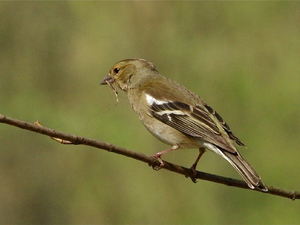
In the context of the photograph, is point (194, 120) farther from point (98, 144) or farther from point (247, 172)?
point (98, 144)

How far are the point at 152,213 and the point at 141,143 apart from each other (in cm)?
85

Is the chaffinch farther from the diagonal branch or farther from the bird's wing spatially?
the diagonal branch

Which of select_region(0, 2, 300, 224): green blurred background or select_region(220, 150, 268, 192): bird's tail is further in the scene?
select_region(0, 2, 300, 224): green blurred background

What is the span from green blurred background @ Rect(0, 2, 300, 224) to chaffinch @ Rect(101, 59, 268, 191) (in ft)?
1.79

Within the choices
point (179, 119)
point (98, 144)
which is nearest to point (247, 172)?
point (179, 119)

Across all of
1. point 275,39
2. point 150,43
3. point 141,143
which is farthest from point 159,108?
point 275,39

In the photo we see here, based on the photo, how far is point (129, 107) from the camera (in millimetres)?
7324

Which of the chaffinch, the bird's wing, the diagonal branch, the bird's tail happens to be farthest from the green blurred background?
the diagonal branch

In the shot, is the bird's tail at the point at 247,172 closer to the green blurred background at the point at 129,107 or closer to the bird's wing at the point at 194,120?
the bird's wing at the point at 194,120

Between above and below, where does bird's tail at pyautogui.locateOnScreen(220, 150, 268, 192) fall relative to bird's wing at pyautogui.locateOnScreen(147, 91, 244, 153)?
below

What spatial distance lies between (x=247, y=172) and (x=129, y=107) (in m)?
2.88

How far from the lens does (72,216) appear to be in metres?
7.31

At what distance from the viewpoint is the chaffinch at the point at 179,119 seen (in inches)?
200

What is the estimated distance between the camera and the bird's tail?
4452mm
